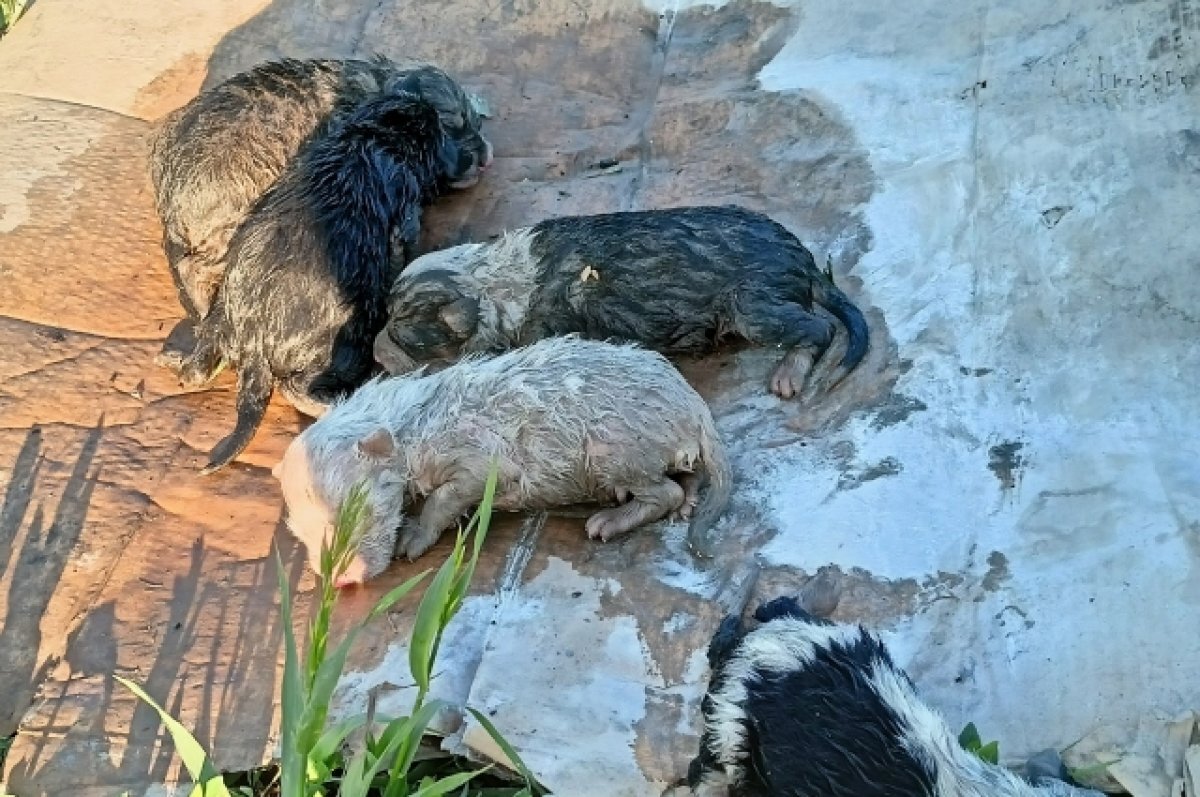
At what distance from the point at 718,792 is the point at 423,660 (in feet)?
3.41

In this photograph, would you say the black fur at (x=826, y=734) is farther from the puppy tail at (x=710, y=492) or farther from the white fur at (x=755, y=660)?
the puppy tail at (x=710, y=492)

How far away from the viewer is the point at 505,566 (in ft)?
14.0

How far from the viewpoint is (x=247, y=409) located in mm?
4844

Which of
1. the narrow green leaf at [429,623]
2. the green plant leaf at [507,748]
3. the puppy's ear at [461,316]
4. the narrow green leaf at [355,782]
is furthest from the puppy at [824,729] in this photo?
the puppy's ear at [461,316]

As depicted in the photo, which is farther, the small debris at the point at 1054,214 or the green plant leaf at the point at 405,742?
the small debris at the point at 1054,214

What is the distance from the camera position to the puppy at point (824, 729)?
304 centimetres

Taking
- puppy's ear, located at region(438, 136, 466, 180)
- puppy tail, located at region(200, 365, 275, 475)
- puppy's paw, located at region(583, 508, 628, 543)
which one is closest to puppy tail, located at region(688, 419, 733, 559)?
puppy's paw, located at region(583, 508, 628, 543)

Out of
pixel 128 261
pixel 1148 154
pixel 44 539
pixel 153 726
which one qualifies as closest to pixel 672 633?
pixel 153 726

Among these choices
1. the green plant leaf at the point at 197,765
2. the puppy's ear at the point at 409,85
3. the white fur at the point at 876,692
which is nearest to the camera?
the white fur at the point at 876,692

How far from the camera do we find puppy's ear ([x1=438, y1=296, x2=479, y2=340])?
4.97 m

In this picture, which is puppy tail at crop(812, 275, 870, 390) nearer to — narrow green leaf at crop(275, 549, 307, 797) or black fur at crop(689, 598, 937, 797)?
black fur at crop(689, 598, 937, 797)

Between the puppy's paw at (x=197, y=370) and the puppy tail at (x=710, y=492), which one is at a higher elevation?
the puppy's paw at (x=197, y=370)

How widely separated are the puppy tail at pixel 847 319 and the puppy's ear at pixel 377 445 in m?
1.62

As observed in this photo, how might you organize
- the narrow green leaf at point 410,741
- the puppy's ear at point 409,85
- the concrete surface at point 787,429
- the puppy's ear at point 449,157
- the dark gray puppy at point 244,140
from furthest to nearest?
the puppy's ear at point 409,85, the puppy's ear at point 449,157, the dark gray puppy at point 244,140, the concrete surface at point 787,429, the narrow green leaf at point 410,741
